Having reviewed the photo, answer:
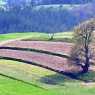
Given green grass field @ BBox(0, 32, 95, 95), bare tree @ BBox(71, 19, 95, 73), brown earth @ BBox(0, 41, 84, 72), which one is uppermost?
bare tree @ BBox(71, 19, 95, 73)

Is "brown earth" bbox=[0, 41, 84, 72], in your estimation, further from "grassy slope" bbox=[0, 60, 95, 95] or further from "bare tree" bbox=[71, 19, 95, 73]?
"grassy slope" bbox=[0, 60, 95, 95]

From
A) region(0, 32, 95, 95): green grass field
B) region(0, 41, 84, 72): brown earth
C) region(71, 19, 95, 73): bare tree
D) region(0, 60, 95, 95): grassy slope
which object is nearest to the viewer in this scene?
region(0, 60, 95, 95): grassy slope

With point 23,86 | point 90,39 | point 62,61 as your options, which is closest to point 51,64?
point 62,61

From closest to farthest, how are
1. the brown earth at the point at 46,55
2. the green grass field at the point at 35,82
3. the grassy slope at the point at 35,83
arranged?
1. the grassy slope at the point at 35,83
2. the green grass field at the point at 35,82
3. the brown earth at the point at 46,55

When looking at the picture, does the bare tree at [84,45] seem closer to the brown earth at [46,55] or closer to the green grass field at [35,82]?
the brown earth at [46,55]

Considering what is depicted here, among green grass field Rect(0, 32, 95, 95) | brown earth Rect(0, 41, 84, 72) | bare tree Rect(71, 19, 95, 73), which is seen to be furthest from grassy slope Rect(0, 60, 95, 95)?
bare tree Rect(71, 19, 95, 73)

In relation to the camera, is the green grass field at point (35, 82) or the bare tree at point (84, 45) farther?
the bare tree at point (84, 45)

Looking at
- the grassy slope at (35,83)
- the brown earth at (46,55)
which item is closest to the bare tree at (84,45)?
the brown earth at (46,55)
